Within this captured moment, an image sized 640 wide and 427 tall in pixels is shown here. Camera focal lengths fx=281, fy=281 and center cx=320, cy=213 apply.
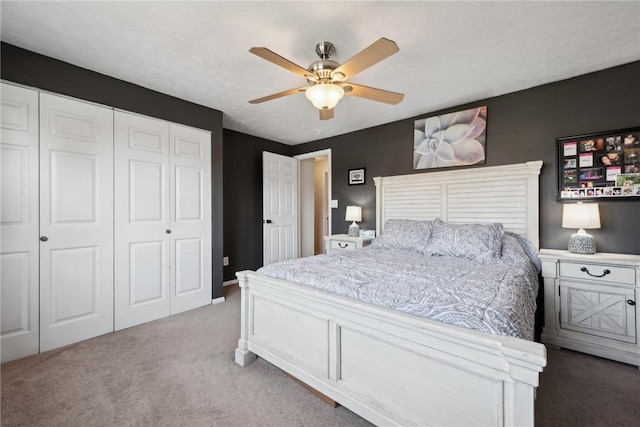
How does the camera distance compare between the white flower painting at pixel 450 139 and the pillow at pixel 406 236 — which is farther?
the white flower painting at pixel 450 139

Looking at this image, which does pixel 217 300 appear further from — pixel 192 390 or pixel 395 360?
pixel 395 360

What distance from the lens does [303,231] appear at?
531cm

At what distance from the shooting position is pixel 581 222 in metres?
2.34

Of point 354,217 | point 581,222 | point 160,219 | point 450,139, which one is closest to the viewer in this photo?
point 581,222

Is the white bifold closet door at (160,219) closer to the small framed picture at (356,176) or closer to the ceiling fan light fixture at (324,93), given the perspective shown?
the ceiling fan light fixture at (324,93)

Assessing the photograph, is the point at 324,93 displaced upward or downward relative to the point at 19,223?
upward

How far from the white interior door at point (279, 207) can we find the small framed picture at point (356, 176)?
1.10 metres

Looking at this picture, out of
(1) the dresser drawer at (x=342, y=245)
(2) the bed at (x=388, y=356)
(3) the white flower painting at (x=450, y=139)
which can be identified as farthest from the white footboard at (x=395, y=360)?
(3) the white flower painting at (x=450, y=139)

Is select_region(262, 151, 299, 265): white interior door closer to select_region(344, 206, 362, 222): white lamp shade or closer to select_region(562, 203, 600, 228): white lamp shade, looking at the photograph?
select_region(344, 206, 362, 222): white lamp shade

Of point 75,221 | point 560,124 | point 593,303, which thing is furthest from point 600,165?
point 75,221

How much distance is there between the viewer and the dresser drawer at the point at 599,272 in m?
2.09

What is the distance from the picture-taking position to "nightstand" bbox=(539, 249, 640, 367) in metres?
2.09

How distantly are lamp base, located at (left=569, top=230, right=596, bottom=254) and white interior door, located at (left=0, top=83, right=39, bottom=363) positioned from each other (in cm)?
445

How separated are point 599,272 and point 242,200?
4193mm
